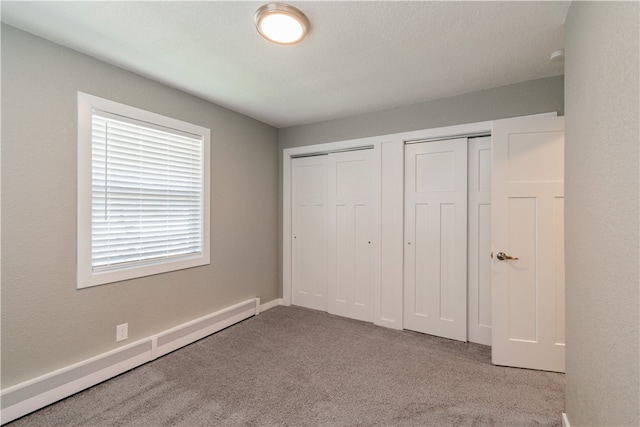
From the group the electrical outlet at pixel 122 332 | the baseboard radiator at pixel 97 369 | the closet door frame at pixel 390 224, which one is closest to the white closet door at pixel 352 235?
the closet door frame at pixel 390 224

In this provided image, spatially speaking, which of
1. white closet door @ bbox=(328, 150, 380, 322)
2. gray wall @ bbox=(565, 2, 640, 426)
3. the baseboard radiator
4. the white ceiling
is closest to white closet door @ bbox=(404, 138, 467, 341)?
white closet door @ bbox=(328, 150, 380, 322)

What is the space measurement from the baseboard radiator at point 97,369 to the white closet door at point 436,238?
6.90 feet

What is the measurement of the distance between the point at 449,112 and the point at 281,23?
6.31ft

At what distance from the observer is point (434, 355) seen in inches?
102

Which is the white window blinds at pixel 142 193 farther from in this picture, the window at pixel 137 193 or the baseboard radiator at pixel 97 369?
the baseboard radiator at pixel 97 369

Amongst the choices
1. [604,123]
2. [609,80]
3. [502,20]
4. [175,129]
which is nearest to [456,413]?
[604,123]

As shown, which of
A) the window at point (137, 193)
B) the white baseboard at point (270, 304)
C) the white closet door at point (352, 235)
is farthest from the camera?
the white baseboard at point (270, 304)

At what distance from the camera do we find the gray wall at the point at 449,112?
2471mm

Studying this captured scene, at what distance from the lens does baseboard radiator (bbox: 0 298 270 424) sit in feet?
5.82

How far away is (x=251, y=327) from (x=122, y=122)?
2.31 meters

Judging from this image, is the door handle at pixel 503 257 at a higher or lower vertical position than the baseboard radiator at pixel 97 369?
higher

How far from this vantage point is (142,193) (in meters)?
2.48

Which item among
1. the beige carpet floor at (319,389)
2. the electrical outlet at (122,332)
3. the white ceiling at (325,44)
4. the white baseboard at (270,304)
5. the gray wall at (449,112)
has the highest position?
the white ceiling at (325,44)

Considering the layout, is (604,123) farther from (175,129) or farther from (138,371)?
(138,371)
